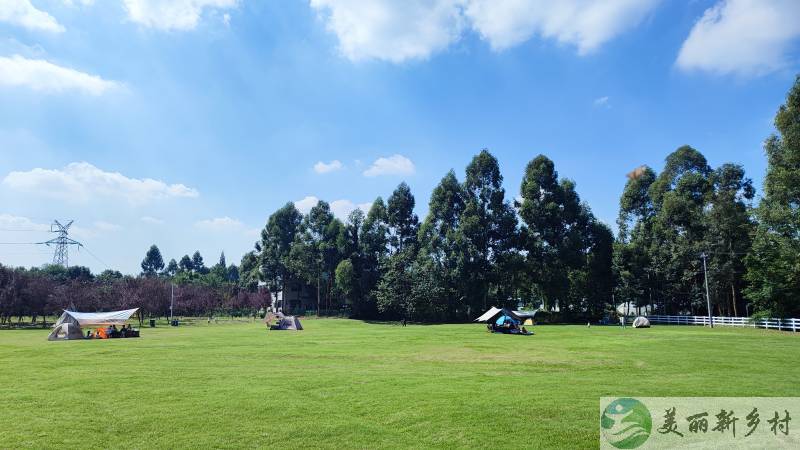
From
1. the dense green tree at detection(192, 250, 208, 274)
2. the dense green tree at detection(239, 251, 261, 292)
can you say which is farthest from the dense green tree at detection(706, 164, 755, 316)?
the dense green tree at detection(192, 250, 208, 274)

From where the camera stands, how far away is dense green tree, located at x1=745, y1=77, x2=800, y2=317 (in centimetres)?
3972

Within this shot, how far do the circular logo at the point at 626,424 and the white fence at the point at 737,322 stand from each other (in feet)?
137

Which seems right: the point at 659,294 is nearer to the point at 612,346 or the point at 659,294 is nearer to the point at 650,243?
the point at 650,243

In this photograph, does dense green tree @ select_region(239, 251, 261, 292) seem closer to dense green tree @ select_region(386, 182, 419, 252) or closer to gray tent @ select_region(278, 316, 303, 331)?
dense green tree @ select_region(386, 182, 419, 252)

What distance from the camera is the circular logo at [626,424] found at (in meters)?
9.14

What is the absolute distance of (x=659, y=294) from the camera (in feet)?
210

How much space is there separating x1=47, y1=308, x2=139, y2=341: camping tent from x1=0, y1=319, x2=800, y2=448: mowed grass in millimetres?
14801

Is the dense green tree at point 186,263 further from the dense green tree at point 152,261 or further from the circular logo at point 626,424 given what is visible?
the circular logo at point 626,424

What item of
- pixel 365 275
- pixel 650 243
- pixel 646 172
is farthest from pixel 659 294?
pixel 365 275

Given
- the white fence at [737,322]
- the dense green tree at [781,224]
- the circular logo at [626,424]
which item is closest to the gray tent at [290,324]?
the circular logo at [626,424]

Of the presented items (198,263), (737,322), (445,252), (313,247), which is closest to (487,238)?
(445,252)

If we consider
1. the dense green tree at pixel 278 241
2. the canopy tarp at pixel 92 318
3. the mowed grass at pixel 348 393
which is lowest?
the mowed grass at pixel 348 393

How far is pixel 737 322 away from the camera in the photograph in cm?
4956

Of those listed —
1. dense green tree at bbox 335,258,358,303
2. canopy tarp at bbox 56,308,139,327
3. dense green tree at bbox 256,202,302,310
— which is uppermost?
dense green tree at bbox 256,202,302,310
